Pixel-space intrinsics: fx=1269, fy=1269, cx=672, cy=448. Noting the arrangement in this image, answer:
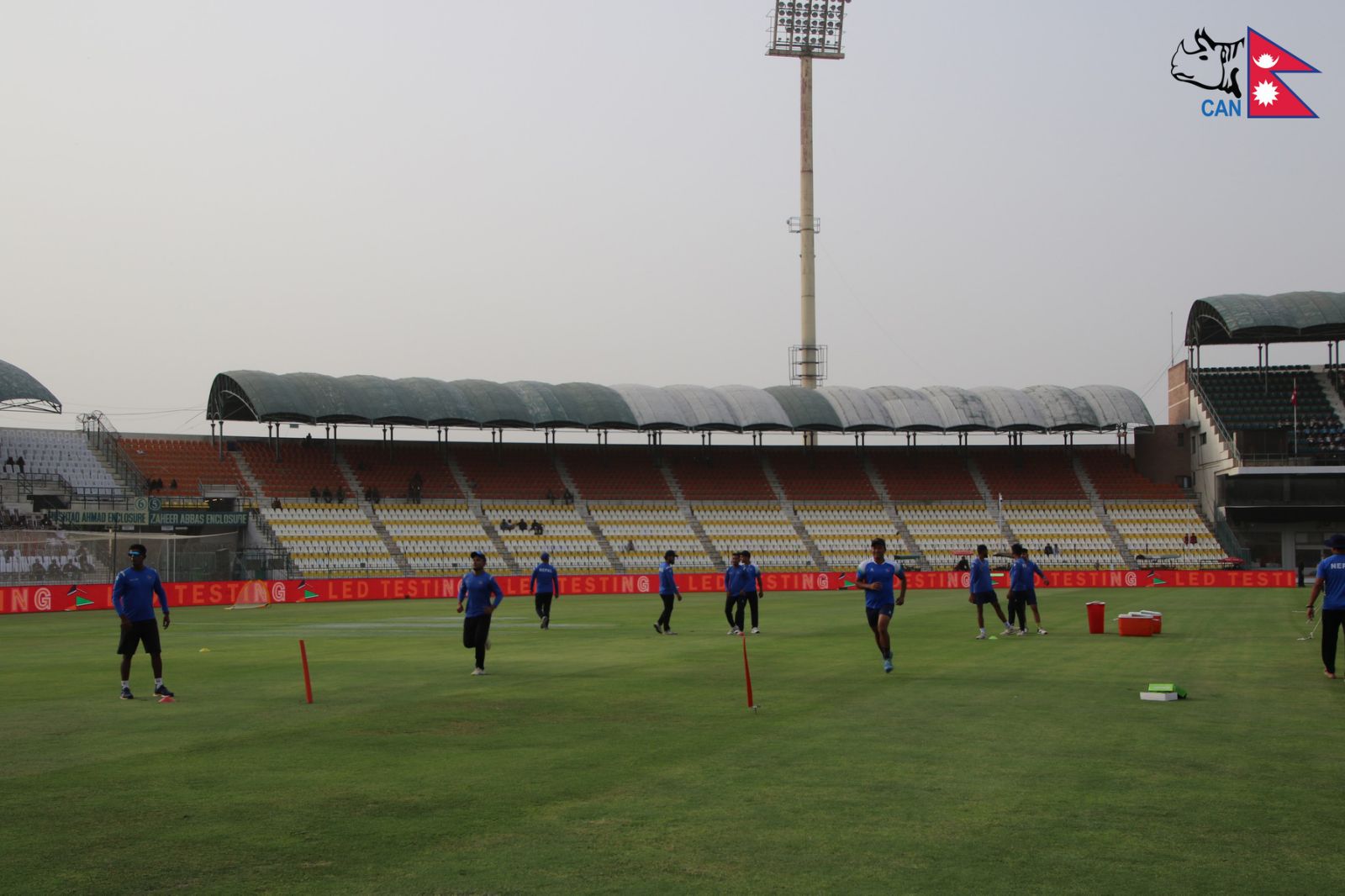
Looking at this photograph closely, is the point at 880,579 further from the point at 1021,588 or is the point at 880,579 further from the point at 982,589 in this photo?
the point at 1021,588

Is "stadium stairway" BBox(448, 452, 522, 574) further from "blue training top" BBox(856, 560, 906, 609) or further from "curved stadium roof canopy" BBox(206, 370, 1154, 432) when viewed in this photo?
"blue training top" BBox(856, 560, 906, 609)

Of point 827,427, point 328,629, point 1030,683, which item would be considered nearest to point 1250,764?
point 1030,683

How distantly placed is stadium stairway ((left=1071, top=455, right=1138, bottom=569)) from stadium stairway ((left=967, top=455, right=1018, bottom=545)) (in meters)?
5.47

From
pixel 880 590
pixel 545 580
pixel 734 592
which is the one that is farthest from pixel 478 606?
pixel 545 580

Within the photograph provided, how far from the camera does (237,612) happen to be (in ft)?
137

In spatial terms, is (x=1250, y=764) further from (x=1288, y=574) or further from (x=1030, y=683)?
(x=1288, y=574)

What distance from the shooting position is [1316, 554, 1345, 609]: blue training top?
652 inches

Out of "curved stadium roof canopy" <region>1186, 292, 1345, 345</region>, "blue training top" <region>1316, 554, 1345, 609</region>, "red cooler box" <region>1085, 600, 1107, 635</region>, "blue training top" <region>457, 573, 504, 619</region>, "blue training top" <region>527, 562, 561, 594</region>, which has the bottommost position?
"red cooler box" <region>1085, 600, 1107, 635</region>

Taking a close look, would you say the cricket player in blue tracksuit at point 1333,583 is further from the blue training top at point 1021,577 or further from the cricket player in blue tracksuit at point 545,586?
the cricket player in blue tracksuit at point 545,586

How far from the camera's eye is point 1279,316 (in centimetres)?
7150

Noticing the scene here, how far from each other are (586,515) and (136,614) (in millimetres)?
52625

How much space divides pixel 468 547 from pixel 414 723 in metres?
50.2

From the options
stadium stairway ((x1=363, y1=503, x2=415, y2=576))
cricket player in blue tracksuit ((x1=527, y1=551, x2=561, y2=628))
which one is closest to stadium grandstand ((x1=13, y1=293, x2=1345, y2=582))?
stadium stairway ((x1=363, y1=503, x2=415, y2=576))

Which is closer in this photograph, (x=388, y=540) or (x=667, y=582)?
(x=667, y=582)
